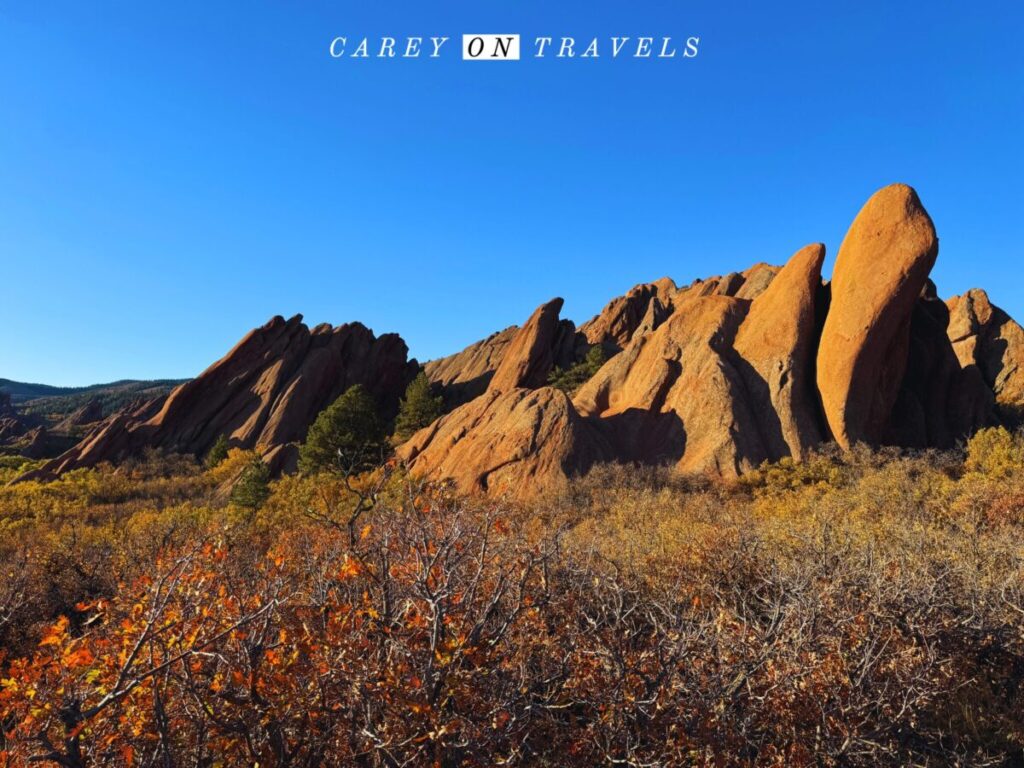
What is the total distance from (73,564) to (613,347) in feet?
162

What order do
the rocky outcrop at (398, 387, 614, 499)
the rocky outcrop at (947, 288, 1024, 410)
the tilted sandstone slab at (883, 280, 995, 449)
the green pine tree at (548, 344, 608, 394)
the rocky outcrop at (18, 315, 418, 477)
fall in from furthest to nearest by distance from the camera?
1. the rocky outcrop at (18, 315, 418, 477)
2. the green pine tree at (548, 344, 608, 394)
3. the rocky outcrop at (947, 288, 1024, 410)
4. the tilted sandstone slab at (883, 280, 995, 449)
5. the rocky outcrop at (398, 387, 614, 499)

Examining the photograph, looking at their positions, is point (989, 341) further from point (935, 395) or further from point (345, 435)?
point (345, 435)

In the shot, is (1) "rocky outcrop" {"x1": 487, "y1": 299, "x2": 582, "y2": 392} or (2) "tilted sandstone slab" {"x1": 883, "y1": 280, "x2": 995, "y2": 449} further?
(1) "rocky outcrop" {"x1": 487, "y1": 299, "x2": 582, "y2": 392}

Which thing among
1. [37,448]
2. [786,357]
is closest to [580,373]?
[786,357]

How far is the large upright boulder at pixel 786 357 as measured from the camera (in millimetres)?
23938

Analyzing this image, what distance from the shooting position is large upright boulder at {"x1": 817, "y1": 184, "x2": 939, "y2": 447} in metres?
22.9

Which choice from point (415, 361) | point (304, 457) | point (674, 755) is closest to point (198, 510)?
point (304, 457)

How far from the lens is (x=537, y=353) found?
165 ft

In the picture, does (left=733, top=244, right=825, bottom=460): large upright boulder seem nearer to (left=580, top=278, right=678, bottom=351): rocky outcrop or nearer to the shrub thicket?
the shrub thicket

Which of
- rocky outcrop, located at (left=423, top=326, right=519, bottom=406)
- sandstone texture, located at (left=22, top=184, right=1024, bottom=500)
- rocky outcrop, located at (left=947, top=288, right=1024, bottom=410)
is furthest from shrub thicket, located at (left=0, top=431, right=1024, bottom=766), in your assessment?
rocky outcrop, located at (left=423, top=326, right=519, bottom=406)

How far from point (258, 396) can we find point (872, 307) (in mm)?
48496

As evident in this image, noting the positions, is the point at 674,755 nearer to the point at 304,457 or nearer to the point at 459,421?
the point at 459,421

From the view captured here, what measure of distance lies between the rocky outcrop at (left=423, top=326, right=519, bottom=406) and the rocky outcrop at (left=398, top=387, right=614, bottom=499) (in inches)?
1058

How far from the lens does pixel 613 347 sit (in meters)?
57.8
